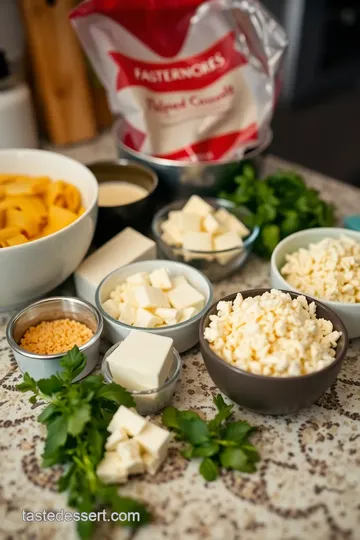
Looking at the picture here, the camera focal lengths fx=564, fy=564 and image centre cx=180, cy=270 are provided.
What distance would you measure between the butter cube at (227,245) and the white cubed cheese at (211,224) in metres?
0.02

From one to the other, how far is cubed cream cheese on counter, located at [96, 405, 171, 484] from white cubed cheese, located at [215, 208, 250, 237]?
20.3 inches

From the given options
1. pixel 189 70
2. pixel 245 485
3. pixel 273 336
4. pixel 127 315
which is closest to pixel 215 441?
pixel 245 485

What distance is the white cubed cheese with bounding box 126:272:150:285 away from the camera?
101 cm

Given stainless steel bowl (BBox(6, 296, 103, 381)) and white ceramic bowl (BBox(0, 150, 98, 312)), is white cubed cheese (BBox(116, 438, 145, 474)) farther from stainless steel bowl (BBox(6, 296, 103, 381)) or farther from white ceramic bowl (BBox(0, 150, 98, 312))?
white ceramic bowl (BBox(0, 150, 98, 312))

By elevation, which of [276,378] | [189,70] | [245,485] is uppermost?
[189,70]

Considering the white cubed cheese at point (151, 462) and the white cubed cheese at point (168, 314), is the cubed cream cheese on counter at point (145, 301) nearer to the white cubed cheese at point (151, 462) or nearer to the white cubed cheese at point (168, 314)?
the white cubed cheese at point (168, 314)

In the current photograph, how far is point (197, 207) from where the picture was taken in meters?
1.20

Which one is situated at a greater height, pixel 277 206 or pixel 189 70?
pixel 189 70

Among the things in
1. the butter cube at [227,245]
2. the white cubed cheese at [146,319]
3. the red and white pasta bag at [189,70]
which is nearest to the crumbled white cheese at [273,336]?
the white cubed cheese at [146,319]

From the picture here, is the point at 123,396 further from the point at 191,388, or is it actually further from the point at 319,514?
the point at 319,514

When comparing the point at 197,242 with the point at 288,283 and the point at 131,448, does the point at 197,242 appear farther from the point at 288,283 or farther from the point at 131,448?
the point at 131,448

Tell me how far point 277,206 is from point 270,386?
1.73 feet

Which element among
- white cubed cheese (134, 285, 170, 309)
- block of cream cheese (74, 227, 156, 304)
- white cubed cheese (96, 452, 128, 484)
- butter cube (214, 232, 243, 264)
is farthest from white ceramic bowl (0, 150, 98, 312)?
white cubed cheese (96, 452, 128, 484)

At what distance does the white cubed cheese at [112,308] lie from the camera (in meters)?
0.98
